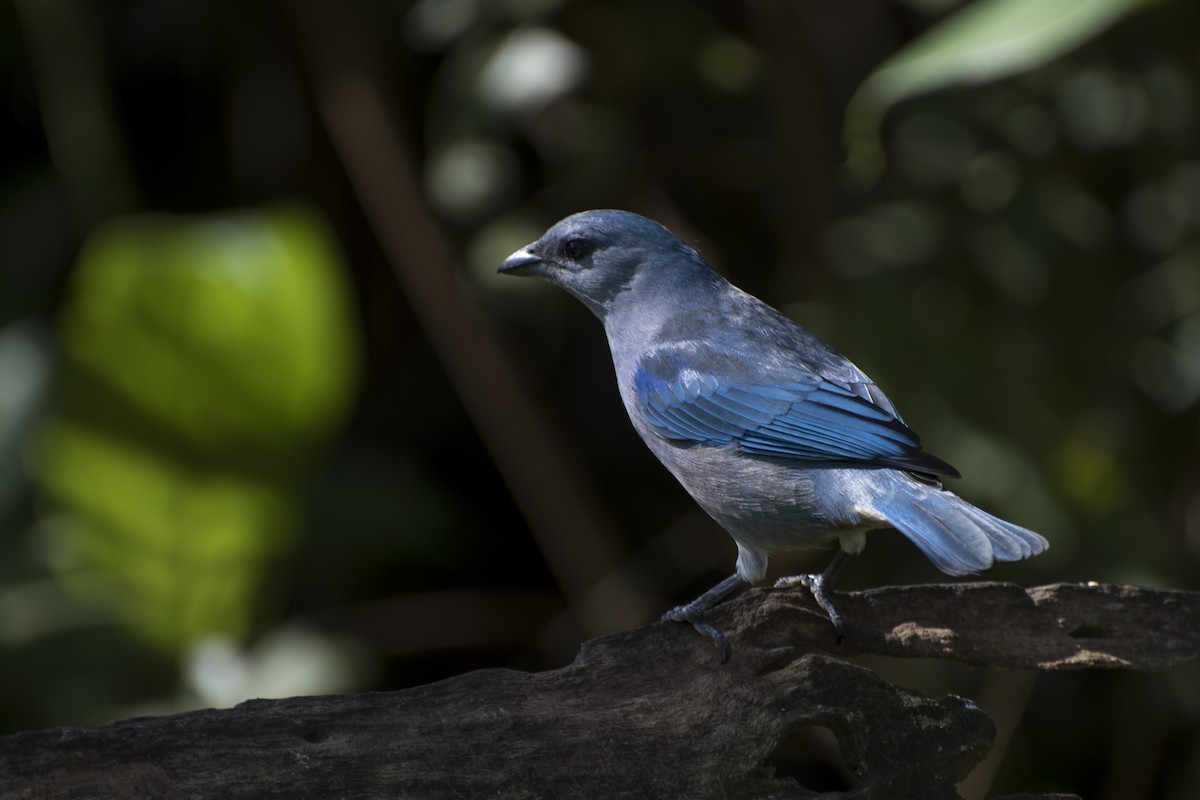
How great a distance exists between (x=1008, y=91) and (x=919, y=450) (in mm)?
2370

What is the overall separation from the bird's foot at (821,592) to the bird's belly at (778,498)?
97mm

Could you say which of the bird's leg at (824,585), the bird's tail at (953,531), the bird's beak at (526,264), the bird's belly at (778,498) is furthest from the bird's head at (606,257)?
the bird's tail at (953,531)

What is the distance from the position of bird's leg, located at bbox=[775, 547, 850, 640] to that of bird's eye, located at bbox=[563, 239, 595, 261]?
109cm

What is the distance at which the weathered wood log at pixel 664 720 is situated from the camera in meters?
2.21

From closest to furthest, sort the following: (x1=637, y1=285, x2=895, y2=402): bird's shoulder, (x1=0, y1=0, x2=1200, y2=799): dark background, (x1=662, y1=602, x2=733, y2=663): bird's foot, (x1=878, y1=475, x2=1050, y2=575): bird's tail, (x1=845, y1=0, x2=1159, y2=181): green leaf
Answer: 1. (x1=878, y1=475, x2=1050, y2=575): bird's tail
2. (x1=662, y1=602, x2=733, y2=663): bird's foot
3. (x1=845, y1=0, x2=1159, y2=181): green leaf
4. (x1=637, y1=285, x2=895, y2=402): bird's shoulder
5. (x1=0, y1=0, x2=1200, y2=799): dark background

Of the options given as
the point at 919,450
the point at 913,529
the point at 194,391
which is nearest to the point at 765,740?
the point at 913,529

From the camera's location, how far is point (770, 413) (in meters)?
2.98

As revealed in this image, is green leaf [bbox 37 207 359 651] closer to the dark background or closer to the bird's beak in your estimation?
the dark background

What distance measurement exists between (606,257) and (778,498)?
956 millimetres

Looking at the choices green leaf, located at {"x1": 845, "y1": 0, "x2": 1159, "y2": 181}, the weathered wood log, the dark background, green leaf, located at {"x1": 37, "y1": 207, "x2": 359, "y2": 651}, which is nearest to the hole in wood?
the dark background

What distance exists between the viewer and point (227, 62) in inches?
216

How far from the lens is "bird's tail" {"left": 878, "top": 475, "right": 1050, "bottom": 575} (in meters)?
2.39

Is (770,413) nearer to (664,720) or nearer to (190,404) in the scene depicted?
(664,720)

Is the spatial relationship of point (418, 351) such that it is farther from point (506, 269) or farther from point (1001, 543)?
point (1001, 543)
